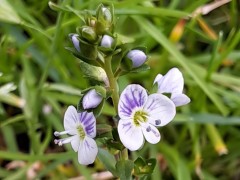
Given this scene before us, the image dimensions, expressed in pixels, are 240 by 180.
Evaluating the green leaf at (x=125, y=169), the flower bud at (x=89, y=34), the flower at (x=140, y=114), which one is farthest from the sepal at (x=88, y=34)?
the green leaf at (x=125, y=169)

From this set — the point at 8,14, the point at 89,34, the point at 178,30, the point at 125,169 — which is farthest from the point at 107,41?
the point at 178,30

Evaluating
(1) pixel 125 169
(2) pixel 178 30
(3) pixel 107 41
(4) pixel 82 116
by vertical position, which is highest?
(2) pixel 178 30

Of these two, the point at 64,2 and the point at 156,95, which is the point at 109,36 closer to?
the point at 156,95

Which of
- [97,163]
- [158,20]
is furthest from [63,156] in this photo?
[158,20]

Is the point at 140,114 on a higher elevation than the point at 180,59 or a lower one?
lower

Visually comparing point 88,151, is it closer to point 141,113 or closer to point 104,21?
point 141,113

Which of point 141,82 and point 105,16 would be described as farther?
point 141,82

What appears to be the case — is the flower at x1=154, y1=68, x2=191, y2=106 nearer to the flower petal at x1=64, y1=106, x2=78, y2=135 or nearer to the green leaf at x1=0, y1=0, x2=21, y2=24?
the flower petal at x1=64, y1=106, x2=78, y2=135

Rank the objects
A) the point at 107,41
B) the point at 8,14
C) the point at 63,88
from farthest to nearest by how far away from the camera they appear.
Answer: the point at 63,88 < the point at 8,14 < the point at 107,41
